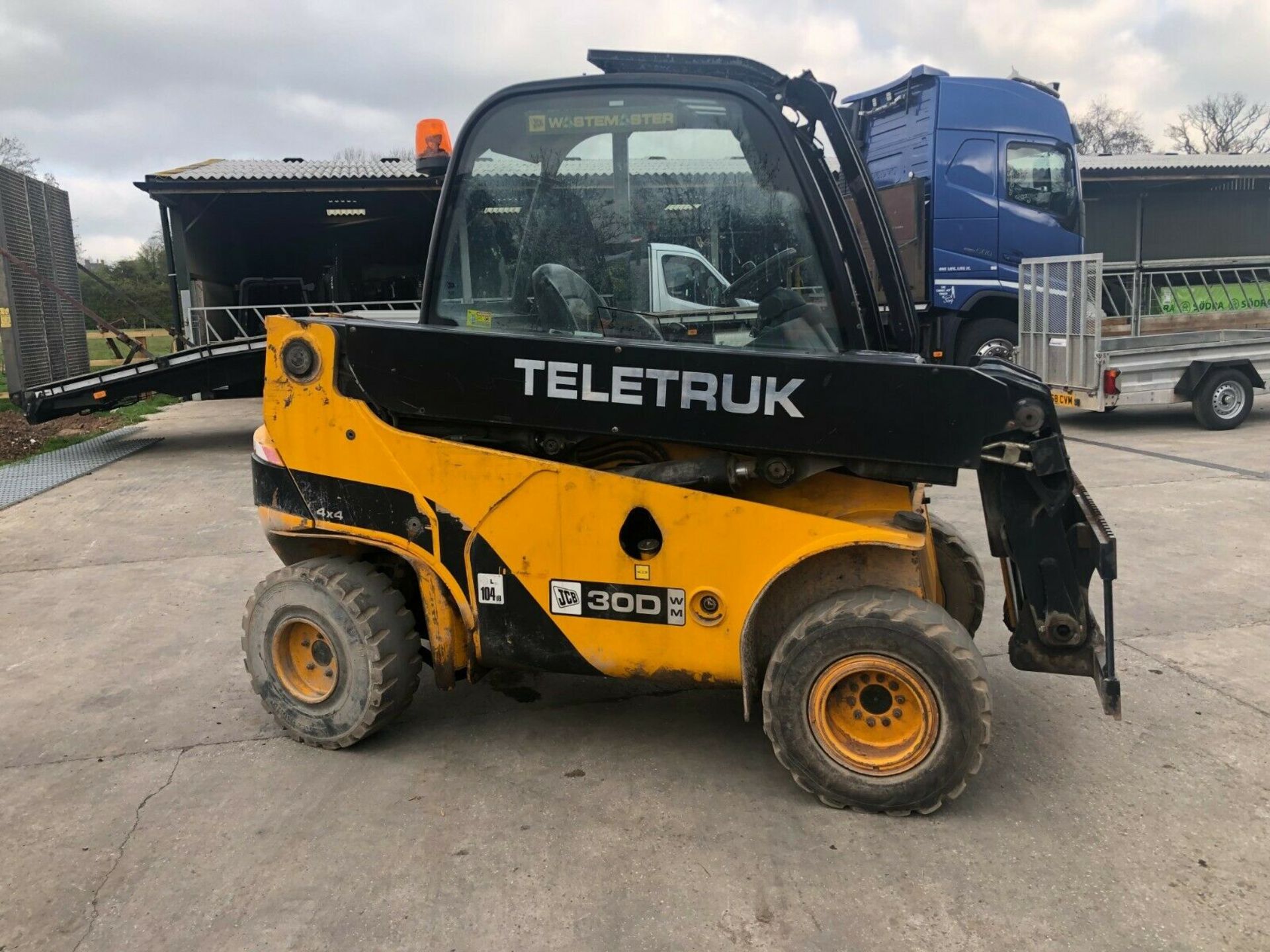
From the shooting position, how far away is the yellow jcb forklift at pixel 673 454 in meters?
2.86

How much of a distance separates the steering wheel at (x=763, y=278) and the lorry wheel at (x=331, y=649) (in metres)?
1.64

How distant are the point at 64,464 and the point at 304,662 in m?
8.52

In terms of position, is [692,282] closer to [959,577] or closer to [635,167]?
[635,167]

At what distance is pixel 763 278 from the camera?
124 inches

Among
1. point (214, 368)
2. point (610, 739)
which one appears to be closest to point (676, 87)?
point (610, 739)

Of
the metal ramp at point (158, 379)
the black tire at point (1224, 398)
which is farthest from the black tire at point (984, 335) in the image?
the metal ramp at point (158, 379)

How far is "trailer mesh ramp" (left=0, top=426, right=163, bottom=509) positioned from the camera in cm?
896

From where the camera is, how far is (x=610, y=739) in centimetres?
354

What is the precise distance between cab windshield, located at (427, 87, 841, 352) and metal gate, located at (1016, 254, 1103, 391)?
7.67 metres

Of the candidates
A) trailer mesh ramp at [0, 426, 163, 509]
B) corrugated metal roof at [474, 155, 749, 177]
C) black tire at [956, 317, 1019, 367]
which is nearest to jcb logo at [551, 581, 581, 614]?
corrugated metal roof at [474, 155, 749, 177]

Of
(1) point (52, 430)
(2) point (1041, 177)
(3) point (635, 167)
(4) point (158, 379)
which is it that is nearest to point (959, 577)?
(3) point (635, 167)

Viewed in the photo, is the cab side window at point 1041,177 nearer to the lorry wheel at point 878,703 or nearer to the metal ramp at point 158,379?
the metal ramp at point 158,379

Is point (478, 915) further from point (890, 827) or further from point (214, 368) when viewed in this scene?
point (214, 368)

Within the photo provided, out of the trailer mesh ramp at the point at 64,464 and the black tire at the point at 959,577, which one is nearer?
the black tire at the point at 959,577
